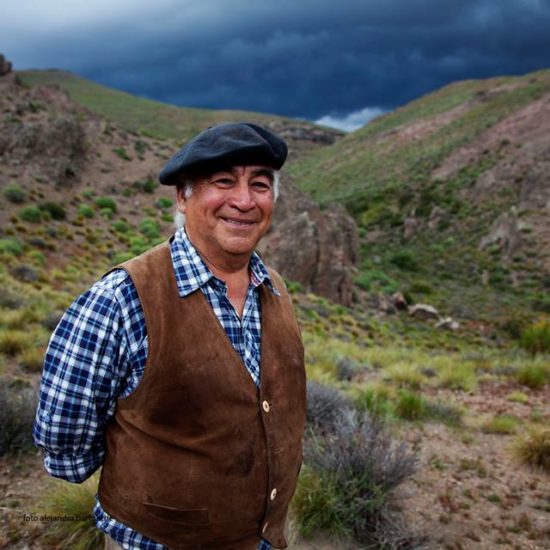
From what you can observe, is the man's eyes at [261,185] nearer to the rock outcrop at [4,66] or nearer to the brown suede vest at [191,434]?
the brown suede vest at [191,434]

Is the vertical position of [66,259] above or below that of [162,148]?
below

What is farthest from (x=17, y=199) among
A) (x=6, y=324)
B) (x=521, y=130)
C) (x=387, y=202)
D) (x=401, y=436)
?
(x=521, y=130)

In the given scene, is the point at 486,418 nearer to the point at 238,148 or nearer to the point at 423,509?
the point at 423,509

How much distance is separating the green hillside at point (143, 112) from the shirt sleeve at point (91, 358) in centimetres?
7319

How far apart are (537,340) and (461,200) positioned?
1009 inches

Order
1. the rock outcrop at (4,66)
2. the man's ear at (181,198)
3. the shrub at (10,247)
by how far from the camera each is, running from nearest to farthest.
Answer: the man's ear at (181,198), the shrub at (10,247), the rock outcrop at (4,66)

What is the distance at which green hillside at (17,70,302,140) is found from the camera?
82.3m

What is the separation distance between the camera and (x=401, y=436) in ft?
20.6

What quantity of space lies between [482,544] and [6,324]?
6.89 metres

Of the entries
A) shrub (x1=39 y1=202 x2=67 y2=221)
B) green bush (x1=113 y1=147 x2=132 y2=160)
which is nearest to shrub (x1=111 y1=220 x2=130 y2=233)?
shrub (x1=39 y1=202 x2=67 y2=221)

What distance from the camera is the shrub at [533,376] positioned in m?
8.94

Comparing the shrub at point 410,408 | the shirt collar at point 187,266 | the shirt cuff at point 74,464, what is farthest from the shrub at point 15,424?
the shrub at point 410,408

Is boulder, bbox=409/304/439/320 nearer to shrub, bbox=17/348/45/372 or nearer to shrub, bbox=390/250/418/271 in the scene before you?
shrub, bbox=390/250/418/271

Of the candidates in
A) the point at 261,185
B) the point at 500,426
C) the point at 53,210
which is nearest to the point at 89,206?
the point at 53,210
